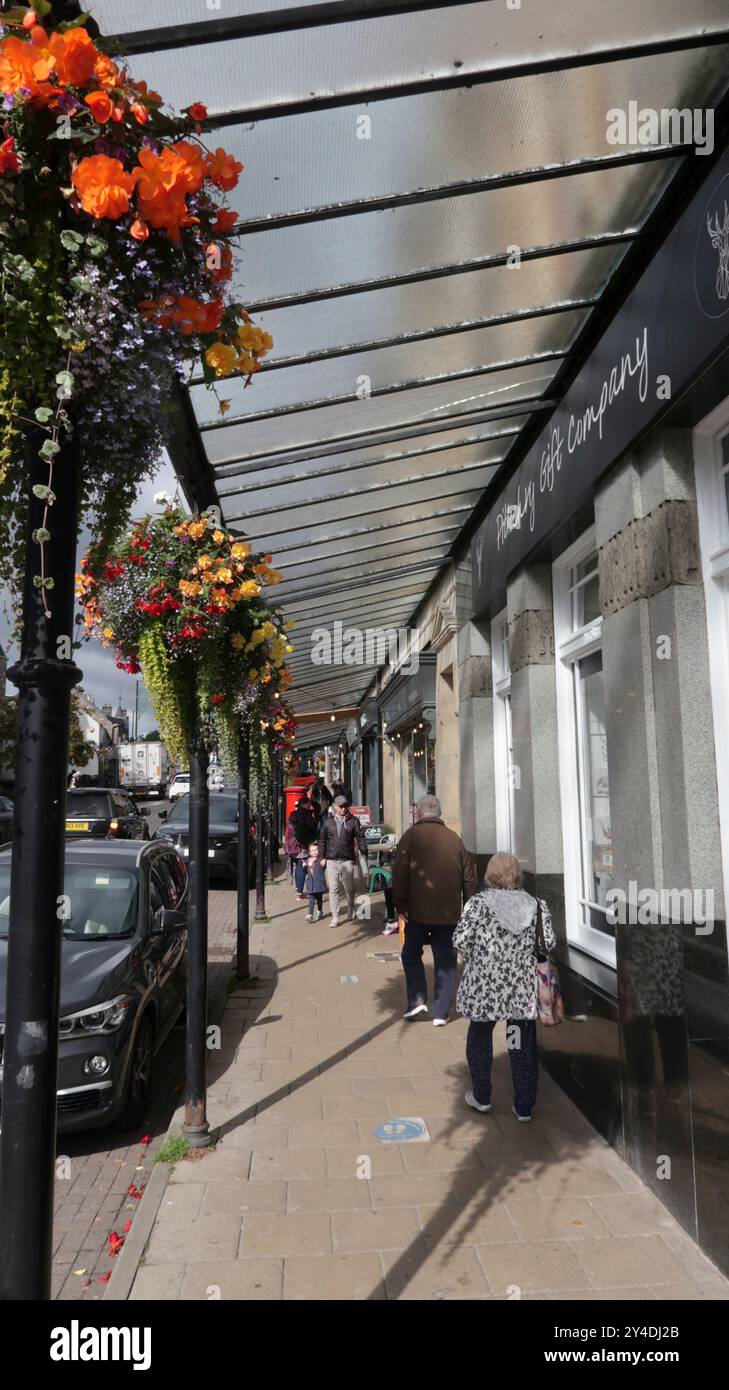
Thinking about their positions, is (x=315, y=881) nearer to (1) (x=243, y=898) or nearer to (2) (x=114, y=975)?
(1) (x=243, y=898)

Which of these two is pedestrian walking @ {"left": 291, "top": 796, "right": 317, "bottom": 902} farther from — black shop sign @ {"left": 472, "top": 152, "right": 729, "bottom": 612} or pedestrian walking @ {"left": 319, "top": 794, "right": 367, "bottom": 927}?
black shop sign @ {"left": 472, "top": 152, "right": 729, "bottom": 612}

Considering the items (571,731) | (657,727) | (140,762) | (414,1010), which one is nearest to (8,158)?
(657,727)

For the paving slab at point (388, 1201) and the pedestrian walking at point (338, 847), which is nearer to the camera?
the paving slab at point (388, 1201)

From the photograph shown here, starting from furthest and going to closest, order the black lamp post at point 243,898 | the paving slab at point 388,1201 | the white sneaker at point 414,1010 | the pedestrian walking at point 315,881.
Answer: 1. the pedestrian walking at point 315,881
2. the black lamp post at point 243,898
3. the white sneaker at point 414,1010
4. the paving slab at point 388,1201

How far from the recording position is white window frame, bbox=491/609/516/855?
789 cm

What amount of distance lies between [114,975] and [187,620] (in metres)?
2.13

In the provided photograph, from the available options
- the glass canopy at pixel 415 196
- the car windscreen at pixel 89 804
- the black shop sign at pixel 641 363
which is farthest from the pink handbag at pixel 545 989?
the car windscreen at pixel 89 804

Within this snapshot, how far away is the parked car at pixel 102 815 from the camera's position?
60.2 feet

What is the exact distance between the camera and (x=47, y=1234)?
1.81 metres

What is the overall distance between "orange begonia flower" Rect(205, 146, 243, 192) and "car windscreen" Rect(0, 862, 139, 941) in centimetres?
450

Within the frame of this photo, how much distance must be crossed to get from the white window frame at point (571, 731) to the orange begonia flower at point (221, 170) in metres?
3.87

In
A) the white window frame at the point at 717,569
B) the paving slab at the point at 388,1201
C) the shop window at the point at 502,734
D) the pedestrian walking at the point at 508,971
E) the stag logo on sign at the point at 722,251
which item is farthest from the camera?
Result: the shop window at the point at 502,734

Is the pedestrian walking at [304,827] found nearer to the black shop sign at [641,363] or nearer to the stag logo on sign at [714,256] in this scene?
the black shop sign at [641,363]

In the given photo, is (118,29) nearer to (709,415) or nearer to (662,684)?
(709,415)
